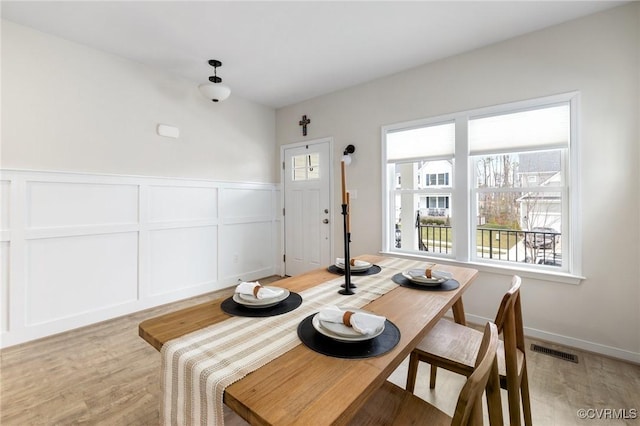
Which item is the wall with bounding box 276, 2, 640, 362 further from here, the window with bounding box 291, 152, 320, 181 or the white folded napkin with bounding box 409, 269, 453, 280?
the window with bounding box 291, 152, 320, 181

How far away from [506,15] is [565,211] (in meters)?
1.66

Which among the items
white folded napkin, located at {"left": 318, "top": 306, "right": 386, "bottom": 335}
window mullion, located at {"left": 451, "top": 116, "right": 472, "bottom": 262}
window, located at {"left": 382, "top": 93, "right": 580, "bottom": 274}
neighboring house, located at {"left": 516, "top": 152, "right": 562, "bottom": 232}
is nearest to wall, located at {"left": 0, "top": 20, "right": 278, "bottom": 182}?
window, located at {"left": 382, "top": 93, "right": 580, "bottom": 274}

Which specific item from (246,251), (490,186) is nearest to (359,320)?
(490,186)

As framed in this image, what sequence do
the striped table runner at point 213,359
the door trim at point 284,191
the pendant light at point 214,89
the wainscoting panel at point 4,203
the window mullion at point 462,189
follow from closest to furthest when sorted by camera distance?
the striped table runner at point 213,359
the wainscoting panel at point 4,203
the window mullion at point 462,189
the pendant light at point 214,89
the door trim at point 284,191

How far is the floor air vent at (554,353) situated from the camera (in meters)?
2.13

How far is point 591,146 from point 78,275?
4500 mm

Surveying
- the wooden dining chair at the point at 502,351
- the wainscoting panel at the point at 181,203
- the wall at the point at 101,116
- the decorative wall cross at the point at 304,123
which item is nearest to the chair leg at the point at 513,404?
the wooden dining chair at the point at 502,351

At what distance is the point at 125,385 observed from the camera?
1.83 metres

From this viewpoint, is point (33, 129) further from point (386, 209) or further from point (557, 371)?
point (557, 371)

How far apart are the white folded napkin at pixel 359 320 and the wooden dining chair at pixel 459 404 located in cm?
29

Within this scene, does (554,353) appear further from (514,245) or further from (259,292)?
(259,292)

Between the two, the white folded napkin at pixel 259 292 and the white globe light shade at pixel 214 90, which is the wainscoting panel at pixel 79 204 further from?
the white folded napkin at pixel 259 292

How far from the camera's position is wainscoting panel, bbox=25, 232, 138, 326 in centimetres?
240

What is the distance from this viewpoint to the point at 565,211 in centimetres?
237
